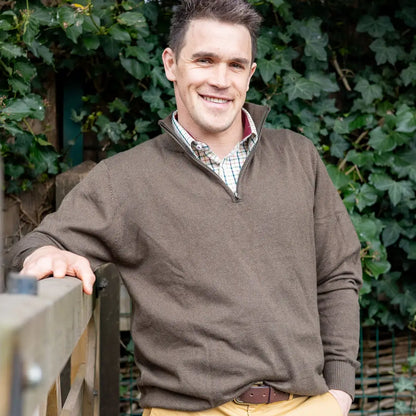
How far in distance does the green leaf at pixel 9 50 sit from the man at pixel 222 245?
0.66m

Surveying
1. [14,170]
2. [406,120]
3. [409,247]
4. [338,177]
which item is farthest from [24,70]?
[409,247]

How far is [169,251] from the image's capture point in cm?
164

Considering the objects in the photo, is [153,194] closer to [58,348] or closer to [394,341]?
[58,348]

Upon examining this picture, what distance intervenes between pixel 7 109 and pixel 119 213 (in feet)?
2.87

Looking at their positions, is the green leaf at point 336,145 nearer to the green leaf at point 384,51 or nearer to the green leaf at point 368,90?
the green leaf at point 368,90

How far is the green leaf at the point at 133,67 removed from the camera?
8.57 feet

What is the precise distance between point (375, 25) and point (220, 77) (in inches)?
58.0

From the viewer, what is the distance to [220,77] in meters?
1.75

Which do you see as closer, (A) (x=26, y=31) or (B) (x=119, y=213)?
(B) (x=119, y=213)

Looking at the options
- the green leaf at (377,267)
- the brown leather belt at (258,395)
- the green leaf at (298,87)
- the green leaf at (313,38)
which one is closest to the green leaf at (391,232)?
the green leaf at (377,267)

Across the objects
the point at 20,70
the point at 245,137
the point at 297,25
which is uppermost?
the point at 297,25

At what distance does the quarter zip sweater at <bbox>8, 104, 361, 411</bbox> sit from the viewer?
1.57 metres

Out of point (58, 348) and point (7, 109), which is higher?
point (7, 109)

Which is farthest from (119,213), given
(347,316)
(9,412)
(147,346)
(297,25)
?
(297,25)
